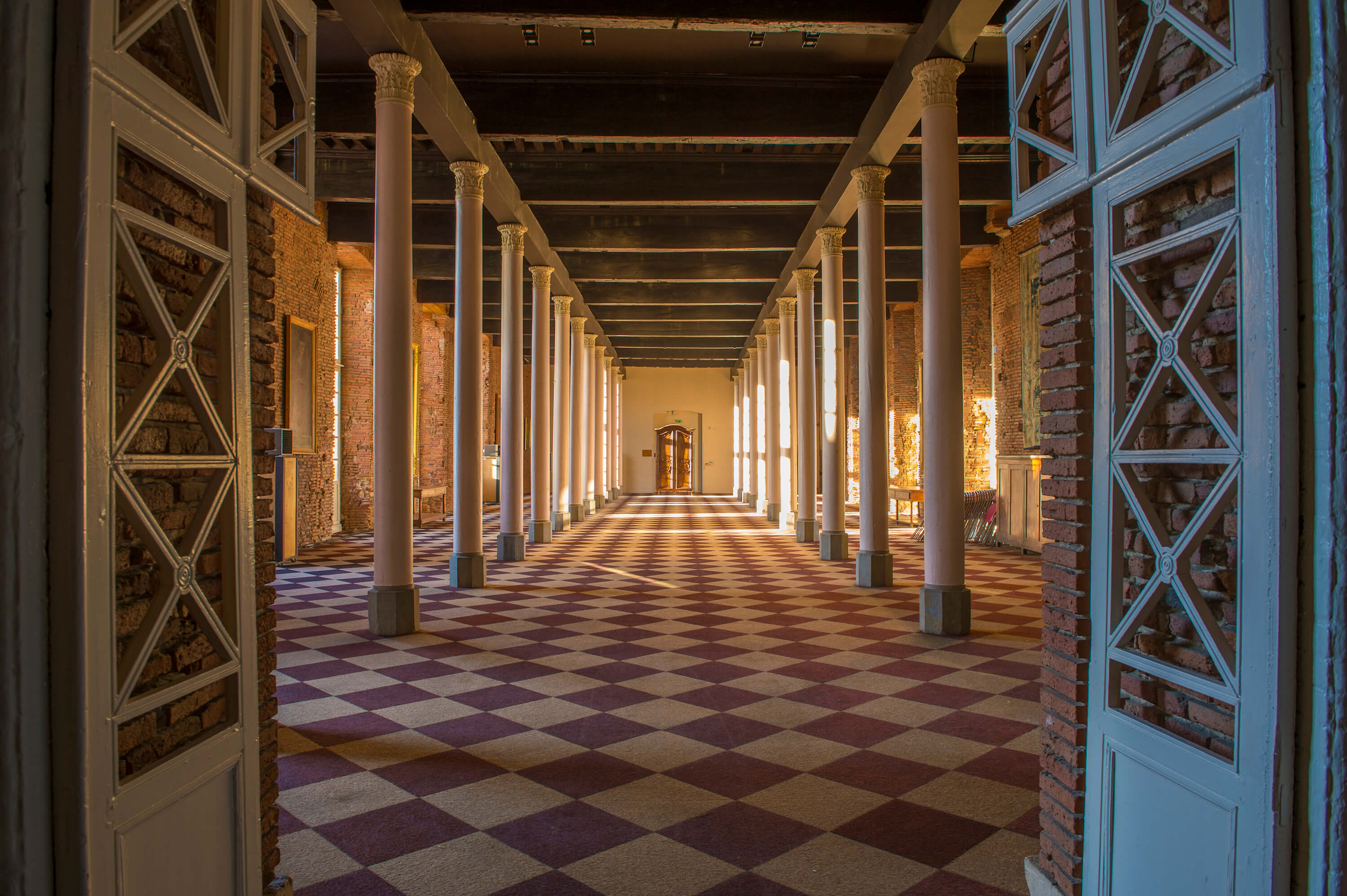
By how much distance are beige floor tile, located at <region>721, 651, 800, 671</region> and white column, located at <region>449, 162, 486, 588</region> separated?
4290 millimetres

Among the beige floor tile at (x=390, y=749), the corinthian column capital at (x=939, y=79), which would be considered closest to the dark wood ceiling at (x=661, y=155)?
the corinthian column capital at (x=939, y=79)

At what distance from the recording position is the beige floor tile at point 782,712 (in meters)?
4.76

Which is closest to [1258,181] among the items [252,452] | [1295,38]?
[1295,38]

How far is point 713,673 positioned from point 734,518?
15862 mm

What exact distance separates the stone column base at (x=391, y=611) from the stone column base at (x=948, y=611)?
4.61 m

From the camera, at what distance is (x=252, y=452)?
8.76 ft

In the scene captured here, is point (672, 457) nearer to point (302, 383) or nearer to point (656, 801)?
point (302, 383)

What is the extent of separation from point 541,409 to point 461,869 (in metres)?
12.1

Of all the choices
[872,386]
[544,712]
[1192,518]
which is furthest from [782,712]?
[872,386]

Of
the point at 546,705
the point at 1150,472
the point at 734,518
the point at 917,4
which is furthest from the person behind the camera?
the point at 734,518

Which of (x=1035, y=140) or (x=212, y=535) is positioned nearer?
(x=212, y=535)

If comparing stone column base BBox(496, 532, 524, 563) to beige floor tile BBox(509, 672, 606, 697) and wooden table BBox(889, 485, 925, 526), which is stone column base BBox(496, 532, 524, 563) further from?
wooden table BBox(889, 485, 925, 526)

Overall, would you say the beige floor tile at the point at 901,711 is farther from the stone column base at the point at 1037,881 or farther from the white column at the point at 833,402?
the white column at the point at 833,402

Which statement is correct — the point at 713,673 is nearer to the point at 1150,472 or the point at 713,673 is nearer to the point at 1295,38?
the point at 1150,472
